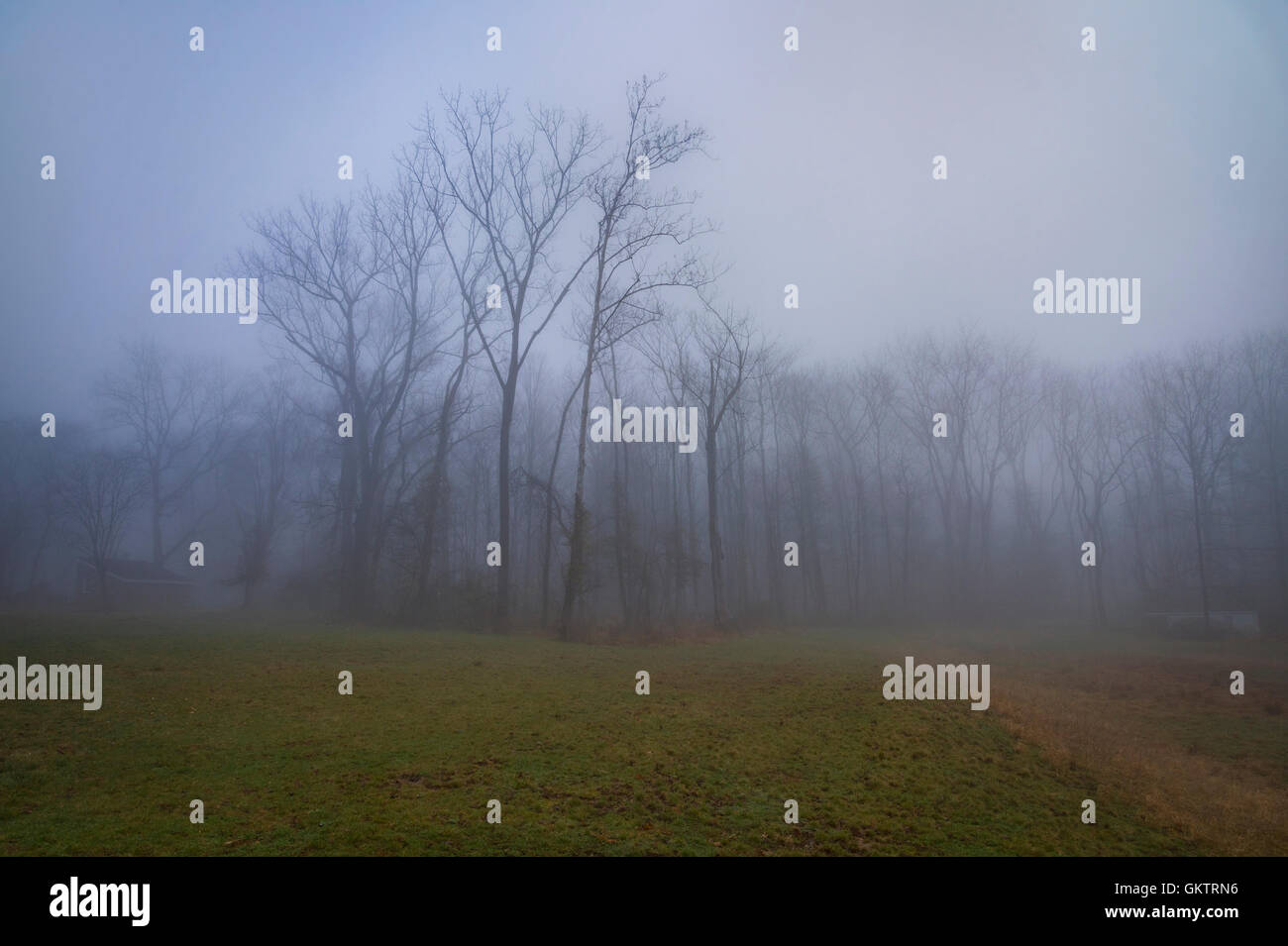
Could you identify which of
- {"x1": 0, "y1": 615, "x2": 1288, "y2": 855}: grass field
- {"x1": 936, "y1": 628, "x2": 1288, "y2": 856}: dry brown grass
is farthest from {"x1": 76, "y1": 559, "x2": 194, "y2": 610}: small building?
{"x1": 936, "y1": 628, "x2": 1288, "y2": 856}: dry brown grass

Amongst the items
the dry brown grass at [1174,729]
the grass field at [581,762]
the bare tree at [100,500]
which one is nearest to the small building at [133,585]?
the bare tree at [100,500]

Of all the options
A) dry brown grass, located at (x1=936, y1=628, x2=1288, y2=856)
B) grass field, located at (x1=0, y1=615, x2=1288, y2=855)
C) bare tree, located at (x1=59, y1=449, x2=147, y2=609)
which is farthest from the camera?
bare tree, located at (x1=59, y1=449, x2=147, y2=609)

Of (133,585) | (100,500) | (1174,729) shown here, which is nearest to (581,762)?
(1174,729)

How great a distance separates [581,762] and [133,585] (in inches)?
2258

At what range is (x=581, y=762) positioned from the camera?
1179 centimetres

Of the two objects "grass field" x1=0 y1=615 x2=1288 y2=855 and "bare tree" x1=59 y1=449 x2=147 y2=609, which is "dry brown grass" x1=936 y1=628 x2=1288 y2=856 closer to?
"grass field" x1=0 y1=615 x2=1288 y2=855

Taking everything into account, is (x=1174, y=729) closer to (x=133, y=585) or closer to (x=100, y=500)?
(x=100, y=500)

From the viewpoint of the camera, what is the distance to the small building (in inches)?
2105

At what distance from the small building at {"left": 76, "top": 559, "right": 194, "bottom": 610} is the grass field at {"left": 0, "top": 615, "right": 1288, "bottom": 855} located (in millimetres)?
40027

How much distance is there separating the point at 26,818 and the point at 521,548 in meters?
63.6

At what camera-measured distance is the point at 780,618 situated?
48.3 m

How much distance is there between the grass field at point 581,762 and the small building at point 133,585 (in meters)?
40.0
